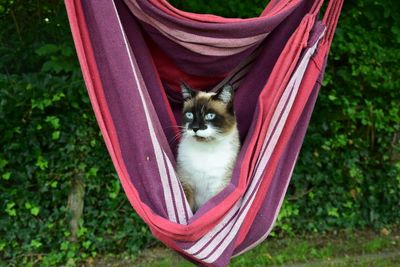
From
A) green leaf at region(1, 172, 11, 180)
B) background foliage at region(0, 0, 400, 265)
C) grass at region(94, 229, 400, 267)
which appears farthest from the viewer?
grass at region(94, 229, 400, 267)

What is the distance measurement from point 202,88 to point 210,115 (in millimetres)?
343

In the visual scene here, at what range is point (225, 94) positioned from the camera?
223 cm

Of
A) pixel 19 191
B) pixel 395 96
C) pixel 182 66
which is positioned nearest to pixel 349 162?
pixel 395 96

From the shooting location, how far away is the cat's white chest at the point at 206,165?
7.23 feet

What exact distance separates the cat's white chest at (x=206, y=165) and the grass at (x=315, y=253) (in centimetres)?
152

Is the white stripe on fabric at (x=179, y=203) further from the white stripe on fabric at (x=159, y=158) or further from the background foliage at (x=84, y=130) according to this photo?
the background foliage at (x=84, y=130)

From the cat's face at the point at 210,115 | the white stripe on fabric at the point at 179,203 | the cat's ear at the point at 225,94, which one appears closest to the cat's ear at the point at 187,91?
the cat's face at the point at 210,115

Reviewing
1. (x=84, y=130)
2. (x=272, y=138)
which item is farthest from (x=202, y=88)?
(x=84, y=130)

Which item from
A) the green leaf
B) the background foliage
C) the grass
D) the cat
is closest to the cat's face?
the cat

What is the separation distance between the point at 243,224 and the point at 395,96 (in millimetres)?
2632

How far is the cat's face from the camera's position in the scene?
2195 millimetres

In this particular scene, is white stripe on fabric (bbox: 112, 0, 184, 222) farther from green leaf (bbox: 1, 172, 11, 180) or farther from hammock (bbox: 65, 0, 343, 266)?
green leaf (bbox: 1, 172, 11, 180)

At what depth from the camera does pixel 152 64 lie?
7.55ft

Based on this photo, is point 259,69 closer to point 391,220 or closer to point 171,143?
point 171,143
